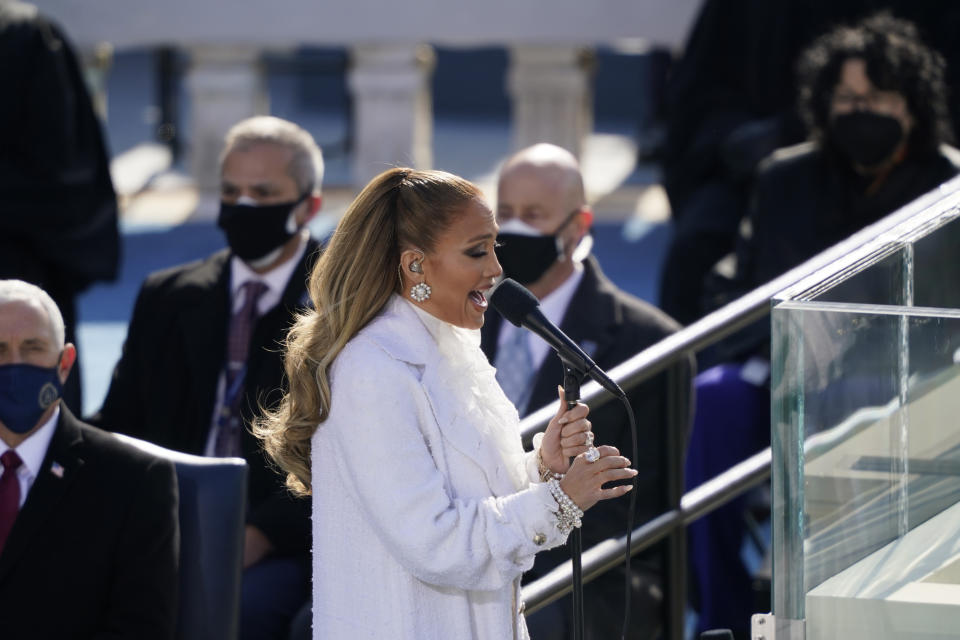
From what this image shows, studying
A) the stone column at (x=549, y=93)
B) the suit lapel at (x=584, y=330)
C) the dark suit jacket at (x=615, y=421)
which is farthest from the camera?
the stone column at (x=549, y=93)

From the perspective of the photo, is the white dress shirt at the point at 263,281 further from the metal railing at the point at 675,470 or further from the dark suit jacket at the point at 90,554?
the metal railing at the point at 675,470

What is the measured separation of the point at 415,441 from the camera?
2.51 m

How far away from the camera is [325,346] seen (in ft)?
8.55

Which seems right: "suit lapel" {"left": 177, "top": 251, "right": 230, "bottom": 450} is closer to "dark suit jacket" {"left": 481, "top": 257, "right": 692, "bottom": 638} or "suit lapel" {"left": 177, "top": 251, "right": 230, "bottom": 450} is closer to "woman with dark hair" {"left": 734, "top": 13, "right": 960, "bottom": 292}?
"dark suit jacket" {"left": 481, "top": 257, "right": 692, "bottom": 638}

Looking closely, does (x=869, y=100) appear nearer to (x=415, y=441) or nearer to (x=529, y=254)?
(x=529, y=254)

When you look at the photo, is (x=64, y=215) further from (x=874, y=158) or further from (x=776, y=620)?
(x=776, y=620)

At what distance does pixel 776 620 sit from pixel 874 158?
2.70m

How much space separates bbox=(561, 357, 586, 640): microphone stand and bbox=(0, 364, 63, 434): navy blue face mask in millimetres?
1264

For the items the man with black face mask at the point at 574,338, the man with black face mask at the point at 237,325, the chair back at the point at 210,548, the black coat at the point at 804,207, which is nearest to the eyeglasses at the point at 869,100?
the black coat at the point at 804,207

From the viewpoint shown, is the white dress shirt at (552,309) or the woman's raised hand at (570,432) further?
the white dress shirt at (552,309)

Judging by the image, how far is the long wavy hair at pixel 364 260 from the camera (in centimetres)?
258

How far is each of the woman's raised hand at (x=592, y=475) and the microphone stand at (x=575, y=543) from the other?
0.08m

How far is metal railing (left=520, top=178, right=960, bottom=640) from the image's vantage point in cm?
352

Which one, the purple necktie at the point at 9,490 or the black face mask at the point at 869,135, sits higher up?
the black face mask at the point at 869,135
